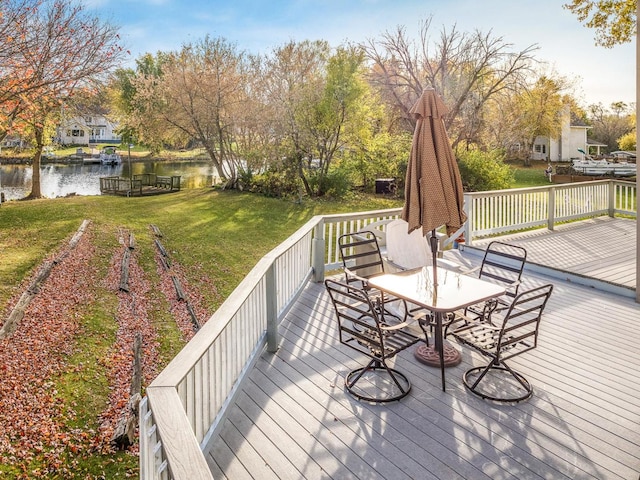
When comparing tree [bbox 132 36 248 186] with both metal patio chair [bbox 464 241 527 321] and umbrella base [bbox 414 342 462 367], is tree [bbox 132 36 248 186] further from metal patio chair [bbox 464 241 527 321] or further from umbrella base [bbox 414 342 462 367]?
umbrella base [bbox 414 342 462 367]

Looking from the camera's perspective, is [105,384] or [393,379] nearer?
[393,379]

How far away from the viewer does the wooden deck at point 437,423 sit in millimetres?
2639

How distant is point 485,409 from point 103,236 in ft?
39.3

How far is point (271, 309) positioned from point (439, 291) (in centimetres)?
147

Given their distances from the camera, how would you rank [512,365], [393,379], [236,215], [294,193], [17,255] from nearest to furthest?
[393,379] < [512,365] < [17,255] < [236,215] < [294,193]

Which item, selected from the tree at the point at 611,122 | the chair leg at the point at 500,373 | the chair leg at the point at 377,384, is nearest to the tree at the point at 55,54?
the chair leg at the point at 377,384

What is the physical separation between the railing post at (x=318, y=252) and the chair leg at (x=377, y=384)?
2.48 m

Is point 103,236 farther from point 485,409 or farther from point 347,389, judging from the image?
point 485,409

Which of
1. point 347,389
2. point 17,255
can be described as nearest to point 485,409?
point 347,389

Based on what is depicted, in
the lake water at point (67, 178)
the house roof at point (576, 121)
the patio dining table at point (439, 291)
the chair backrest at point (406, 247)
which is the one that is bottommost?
the patio dining table at point (439, 291)

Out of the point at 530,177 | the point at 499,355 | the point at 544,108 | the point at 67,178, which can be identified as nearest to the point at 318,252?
the point at 499,355

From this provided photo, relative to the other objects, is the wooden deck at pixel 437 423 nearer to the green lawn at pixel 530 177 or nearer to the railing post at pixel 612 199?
the railing post at pixel 612 199

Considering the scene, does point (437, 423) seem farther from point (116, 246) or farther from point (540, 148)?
point (540, 148)

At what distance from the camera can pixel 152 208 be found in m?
18.6
